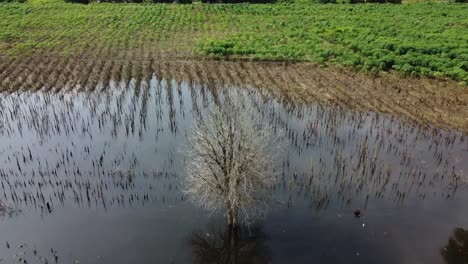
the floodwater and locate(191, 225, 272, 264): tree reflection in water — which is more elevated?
the floodwater

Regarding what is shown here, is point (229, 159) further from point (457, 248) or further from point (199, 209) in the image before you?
point (457, 248)

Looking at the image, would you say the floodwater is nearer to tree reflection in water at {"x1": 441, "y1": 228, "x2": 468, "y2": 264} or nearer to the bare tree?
tree reflection in water at {"x1": 441, "y1": 228, "x2": 468, "y2": 264}

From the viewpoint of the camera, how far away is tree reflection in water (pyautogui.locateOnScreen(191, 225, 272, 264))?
1767 cm

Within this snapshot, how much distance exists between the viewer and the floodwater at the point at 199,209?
17.8 metres

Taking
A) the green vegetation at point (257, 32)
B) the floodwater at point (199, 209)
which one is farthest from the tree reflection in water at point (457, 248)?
the green vegetation at point (257, 32)

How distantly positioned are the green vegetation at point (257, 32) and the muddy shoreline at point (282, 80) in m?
1.85

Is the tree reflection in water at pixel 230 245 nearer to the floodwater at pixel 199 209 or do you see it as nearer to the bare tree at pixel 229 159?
the floodwater at pixel 199 209

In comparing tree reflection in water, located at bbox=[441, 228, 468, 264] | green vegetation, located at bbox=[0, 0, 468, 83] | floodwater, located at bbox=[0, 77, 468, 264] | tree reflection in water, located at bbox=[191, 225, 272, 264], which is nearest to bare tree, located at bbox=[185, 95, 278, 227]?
tree reflection in water, located at bbox=[191, 225, 272, 264]

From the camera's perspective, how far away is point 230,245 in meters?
18.2

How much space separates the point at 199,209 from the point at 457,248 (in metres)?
11.2

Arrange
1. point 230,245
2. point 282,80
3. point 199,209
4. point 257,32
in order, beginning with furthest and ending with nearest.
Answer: point 257,32 → point 282,80 → point 199,209 → point 230,245

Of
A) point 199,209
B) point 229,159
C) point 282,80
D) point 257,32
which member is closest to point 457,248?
point 229,159

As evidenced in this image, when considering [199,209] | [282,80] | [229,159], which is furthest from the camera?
[282,80]

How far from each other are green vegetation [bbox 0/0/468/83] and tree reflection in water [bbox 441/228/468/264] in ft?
62.7
